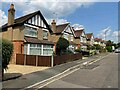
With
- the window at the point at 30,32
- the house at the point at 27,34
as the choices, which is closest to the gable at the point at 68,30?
the house at the point at 27,34

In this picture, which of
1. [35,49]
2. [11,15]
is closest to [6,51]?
[35,49]

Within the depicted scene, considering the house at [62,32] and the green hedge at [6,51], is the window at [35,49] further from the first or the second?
the green hedge at [6,51]

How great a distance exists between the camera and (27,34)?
26250 mm

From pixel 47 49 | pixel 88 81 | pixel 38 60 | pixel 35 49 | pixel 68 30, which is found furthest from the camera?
pixel 68 30

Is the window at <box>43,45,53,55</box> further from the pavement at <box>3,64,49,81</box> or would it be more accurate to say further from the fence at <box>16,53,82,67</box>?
the pavement at <box>3,64,49,81</box>

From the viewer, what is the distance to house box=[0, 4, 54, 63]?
24922 mm

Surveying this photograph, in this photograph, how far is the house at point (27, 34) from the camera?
24922mm

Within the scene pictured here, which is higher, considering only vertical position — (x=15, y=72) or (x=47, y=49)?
(x=47, y=49)

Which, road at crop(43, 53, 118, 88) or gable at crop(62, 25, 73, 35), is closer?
road at crop(43, 53, 118, 88)

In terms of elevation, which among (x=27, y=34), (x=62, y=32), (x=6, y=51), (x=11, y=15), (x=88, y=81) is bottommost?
(x=88, y=81)

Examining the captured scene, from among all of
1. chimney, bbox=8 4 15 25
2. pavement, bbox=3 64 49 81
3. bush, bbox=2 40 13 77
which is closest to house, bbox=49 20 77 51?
chimney, bbox=8 4 15 25

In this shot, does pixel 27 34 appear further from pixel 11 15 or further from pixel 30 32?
pixel 11 15

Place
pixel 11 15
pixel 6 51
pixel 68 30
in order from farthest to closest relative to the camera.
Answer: pixel 68 30
pixel 11 15
pixel 6 51

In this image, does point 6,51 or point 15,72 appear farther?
point 15,72
